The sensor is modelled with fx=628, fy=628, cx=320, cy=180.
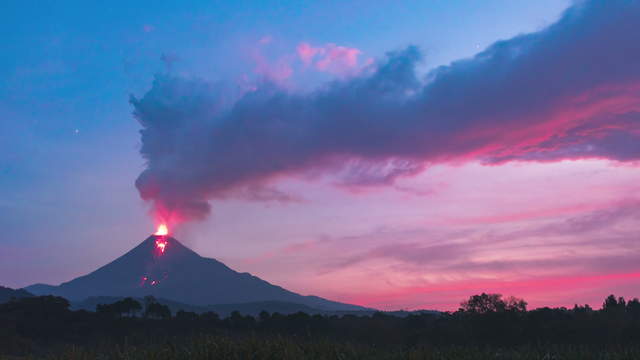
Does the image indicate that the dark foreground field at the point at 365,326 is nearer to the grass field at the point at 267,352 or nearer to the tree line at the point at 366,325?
the tree line at the point at 366,325

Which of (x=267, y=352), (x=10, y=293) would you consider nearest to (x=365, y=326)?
(x=267, y=352)

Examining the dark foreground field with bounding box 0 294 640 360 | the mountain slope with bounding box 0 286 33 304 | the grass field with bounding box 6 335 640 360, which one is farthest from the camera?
the mountain slope with bounding box 0 286 33 304

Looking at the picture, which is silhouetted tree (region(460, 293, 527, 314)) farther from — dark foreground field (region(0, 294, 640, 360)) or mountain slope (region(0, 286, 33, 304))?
mountain slope (region(0, 286, 33, 304))

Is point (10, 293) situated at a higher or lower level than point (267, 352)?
higher

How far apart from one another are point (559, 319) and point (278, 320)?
103 ft

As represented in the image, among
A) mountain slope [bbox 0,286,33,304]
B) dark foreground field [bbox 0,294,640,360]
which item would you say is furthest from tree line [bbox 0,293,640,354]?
mountain slope [bbox 0,286,33,304]

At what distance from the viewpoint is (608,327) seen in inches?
2350

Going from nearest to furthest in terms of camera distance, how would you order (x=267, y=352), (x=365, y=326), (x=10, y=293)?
(x=267, y=352) → (x=365, y=326) → (x=10, y=293)

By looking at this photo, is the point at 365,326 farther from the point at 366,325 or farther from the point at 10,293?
the point at 10,293

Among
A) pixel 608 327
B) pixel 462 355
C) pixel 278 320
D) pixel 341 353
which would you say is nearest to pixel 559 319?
pixel 608 327

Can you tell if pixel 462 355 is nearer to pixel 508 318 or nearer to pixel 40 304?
pixel 508 318

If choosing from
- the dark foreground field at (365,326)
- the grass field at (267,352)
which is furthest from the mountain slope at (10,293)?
the grass field at (267,352)

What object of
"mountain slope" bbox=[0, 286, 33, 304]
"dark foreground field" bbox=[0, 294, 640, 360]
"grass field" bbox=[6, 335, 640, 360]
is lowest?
"grass field" bbox=[6, 335, 640, 360]

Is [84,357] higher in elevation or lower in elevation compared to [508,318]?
lower
